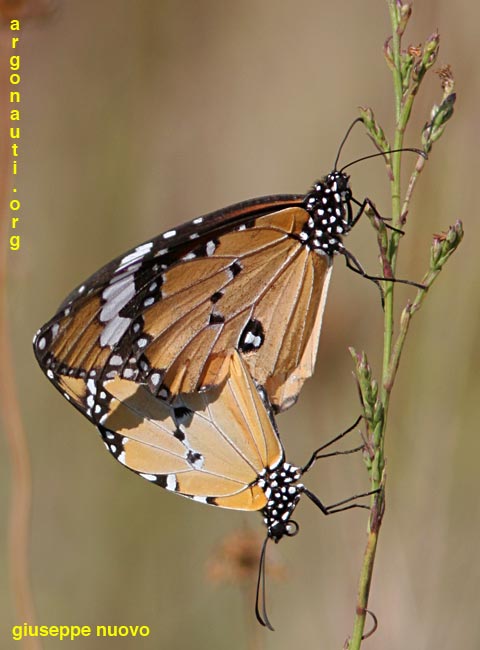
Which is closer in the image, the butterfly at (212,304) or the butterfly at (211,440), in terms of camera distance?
the butterfly at (212,304)

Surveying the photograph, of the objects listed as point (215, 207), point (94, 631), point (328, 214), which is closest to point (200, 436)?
point (328, 214)

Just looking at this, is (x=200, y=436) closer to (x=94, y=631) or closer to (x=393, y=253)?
(x=393, y=253)

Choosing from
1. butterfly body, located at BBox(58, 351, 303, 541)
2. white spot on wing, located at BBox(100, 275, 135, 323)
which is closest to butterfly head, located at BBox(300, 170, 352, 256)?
butterfly body, located at BBox(58, 351, 303, 541)

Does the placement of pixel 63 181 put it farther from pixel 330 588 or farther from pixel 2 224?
pixel 330 588

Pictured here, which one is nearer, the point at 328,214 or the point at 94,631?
the point at 328,214

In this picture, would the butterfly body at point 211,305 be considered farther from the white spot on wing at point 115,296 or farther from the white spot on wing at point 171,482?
the white spot on wing at point 171,482

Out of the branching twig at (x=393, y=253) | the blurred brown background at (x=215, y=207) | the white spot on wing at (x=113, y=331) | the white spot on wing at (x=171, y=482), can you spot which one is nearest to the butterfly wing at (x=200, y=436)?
the white spot on wing at (x=171, y=482)
